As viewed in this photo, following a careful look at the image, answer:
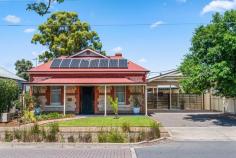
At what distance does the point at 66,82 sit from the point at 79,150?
1762 cm

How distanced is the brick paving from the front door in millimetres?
19014

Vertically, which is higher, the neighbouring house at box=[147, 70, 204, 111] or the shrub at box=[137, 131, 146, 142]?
the neighbouring house at box=[147, 70, 204, 111]

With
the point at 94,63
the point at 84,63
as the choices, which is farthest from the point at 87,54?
the point at 94,63

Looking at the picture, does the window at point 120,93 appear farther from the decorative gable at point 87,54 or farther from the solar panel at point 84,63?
the decorative gable at point 87,54

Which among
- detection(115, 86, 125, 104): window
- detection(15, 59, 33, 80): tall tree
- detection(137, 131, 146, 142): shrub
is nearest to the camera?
detection(137, 131, 146, 142): shrub

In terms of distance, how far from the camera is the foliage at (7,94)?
26192mm

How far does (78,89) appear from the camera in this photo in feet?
108

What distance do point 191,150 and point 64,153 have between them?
15.1 feet

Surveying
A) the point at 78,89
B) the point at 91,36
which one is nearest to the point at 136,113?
the point at 78,89

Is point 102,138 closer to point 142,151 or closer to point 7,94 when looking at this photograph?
point 142,151

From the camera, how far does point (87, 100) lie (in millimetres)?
33344

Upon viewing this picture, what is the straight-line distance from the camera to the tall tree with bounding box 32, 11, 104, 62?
50031 mm

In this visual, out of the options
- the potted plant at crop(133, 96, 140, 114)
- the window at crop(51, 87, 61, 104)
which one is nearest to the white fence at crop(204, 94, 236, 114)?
the potted plant at crop(133, 96, 140, 114)

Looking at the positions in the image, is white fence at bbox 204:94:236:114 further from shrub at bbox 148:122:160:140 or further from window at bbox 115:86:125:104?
shrub at bbox 148:122:160:140
